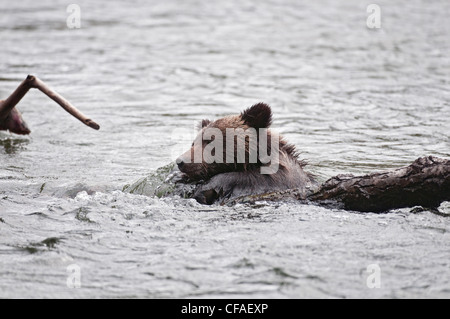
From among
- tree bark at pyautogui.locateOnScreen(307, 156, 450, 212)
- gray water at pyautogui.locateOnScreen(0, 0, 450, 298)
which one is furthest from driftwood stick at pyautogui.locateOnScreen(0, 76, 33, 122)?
tree bark at pyautogui.locateOnScreen(307, 156, 450, 212)

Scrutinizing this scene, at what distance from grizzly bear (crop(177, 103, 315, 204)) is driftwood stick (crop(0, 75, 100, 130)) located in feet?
3.57

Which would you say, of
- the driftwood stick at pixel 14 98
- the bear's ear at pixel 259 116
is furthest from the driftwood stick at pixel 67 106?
the bear's ear at pixel 259 116

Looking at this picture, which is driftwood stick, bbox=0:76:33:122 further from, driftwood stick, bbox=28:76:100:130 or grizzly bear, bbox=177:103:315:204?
grizzly bear, bbox=177:103:315:204

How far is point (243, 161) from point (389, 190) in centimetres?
163

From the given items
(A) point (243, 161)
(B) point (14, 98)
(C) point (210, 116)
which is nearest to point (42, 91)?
(B) point (14, 98)

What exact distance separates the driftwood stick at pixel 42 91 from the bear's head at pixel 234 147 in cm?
109

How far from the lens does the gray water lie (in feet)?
19.4

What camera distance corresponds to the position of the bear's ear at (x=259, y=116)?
7758mm

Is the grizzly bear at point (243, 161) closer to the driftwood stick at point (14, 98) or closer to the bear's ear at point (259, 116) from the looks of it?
the bear's ear at point (259, 116)

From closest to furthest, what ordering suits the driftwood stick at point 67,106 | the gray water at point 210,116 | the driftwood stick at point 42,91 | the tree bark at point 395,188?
1. the gray water at point 210,116
2. the tree bark at point 395,188
3. the driftwood stick at point 67,106
4. the driftwood stick at point 42,91

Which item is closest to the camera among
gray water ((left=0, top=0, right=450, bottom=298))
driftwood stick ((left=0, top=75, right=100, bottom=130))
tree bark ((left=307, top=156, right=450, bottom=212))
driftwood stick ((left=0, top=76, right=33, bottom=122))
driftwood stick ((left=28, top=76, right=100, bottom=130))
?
gray water ((left=0, top=0, right=450, bottom=298))

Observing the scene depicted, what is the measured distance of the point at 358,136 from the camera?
11.1m

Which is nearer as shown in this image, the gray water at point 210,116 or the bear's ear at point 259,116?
the gray water at point 210,116

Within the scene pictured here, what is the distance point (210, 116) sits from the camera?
1220 centimetres
